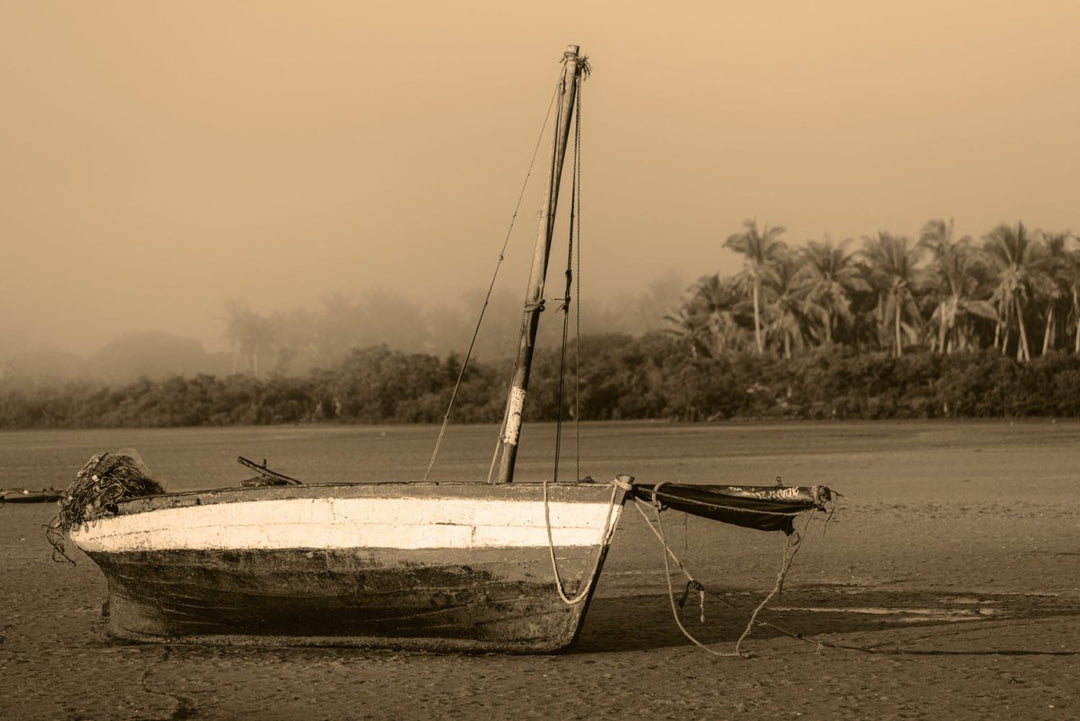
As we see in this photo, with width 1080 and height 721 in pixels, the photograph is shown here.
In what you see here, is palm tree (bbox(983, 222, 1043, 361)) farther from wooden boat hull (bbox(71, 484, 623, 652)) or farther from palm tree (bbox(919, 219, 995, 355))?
wooden boat hull (bbox(71, 484, 623, 652))

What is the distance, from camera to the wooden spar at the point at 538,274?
35.8 feet

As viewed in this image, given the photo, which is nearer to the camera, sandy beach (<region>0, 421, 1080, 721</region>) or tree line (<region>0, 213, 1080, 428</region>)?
sandy beach (<region>0, 421, 1080, 721</region>)

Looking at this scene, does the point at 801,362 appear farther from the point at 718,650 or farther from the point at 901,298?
the point at 718,650

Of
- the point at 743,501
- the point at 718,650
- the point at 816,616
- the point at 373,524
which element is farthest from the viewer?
the point at 816,616

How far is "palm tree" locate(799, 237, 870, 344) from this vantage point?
72.2 metres

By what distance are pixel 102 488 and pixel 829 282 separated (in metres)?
64.5

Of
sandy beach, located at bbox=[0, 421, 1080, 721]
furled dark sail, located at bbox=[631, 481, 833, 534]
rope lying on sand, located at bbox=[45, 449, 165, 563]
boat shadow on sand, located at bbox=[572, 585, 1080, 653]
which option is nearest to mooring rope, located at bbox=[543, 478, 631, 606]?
furled dark sail, located at bbox=[631, 481, 833, 534]

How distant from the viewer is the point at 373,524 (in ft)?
30.4

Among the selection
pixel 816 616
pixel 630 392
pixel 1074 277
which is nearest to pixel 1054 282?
pixel 1074 277

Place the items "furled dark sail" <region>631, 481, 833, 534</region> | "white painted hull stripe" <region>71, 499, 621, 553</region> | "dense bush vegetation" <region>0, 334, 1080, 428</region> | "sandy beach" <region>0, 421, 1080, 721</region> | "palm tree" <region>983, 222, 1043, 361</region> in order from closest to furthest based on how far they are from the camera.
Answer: "sandy beach" <region>0, 421, 1080, 721</region> < "furled dark sail" <region>631, 481, 833, 534</region> < "white painted hull stripe" <region>71, 499, 621, 553</region> < "dense bush vegetation" <region>0, 334, 1080, 428</region> < "palm tree" <region>983, 222, 1043, 361</region>

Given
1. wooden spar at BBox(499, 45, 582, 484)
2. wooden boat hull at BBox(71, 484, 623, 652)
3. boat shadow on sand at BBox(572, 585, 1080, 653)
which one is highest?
wooden spar at BBox(499, 45, 582, 484)

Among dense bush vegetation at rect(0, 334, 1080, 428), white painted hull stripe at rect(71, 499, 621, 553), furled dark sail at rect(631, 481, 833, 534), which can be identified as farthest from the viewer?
dense bush vegetation at rect(0, 334, 1080, 428)

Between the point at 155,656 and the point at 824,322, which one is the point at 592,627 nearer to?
the point at 155,656

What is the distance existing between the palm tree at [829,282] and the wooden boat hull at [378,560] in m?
64.1
